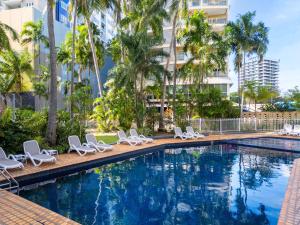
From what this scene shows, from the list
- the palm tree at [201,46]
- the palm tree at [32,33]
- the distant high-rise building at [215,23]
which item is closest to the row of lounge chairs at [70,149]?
the palm tree at [201,46]

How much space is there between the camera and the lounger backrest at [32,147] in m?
10.1

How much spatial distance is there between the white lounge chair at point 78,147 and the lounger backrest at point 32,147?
6.92ft

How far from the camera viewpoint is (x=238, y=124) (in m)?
22.8

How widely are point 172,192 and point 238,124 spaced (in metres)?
16.3

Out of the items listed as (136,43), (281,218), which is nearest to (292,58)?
(136,43)

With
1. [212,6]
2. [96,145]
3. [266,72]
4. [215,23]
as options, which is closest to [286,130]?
[96,145]

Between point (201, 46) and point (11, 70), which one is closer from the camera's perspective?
point (201, 46)

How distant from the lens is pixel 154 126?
20.6m

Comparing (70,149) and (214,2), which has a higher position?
(214,2)

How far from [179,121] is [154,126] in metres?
2.08

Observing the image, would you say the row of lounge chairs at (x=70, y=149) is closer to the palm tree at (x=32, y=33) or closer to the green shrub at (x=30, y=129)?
the green shrub at (x=30, y=129)

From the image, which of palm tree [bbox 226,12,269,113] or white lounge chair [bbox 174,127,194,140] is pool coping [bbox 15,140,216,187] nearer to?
white lounge chair [bbox 174,127,194,140]

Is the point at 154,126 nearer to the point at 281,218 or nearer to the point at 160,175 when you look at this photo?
the point at 160,175

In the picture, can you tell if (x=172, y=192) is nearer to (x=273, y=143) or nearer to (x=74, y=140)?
(x=74, y=140)
